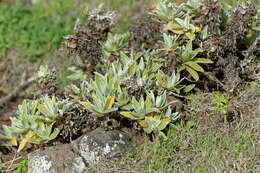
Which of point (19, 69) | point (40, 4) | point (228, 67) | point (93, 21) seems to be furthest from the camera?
point (40, 4)

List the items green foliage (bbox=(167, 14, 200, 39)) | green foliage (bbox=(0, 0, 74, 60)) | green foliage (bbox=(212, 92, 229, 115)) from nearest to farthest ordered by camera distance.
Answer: green foliage (bbox=(212, 92, 229, 115)), green foliage (bbox=(167, 14, 200, 39)), green foliage (bbox=(0, 0, 74, 60))

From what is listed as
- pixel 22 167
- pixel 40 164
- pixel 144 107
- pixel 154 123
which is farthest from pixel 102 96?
pixel 22 167

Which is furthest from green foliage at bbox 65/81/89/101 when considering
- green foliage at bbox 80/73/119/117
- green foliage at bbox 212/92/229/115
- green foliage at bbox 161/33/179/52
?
green foliage at bbox 212/92/229/115

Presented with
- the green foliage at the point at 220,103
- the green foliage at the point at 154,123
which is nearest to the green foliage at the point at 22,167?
the green foliage at the point at 154,123

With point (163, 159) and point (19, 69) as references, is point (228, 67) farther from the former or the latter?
point (19, 69)

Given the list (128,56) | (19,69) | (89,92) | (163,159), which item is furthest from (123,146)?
(19,69)

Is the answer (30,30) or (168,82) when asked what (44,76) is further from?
(30,30)

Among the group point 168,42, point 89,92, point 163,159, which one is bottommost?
point 163,159

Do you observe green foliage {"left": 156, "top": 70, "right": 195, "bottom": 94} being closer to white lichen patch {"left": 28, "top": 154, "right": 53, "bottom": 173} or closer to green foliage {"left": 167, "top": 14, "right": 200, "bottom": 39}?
green foliage {"left": 167, "top": 14, "right": 200, "bottom": 39}
